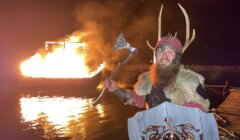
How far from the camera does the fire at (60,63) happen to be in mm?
21000

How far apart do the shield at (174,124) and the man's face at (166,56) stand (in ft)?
2.12

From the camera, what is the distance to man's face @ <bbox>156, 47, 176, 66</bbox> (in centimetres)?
369

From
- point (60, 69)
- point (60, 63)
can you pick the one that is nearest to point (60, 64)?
point (60, 63)

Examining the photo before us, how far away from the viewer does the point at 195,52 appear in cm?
4756

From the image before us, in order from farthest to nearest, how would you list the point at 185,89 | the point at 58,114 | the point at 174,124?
the point at 58,114
the point at 185,89
the point at 174,124

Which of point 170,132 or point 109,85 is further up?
point 109,85

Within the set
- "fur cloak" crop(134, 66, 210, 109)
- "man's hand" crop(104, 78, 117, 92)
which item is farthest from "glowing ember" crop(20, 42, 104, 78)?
"fur cloak" crop(134, 66, 210, 109)

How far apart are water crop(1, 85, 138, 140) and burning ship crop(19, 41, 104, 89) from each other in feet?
4.86

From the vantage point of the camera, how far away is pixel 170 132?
324cm

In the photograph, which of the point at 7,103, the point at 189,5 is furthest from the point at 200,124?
the point at 189,5

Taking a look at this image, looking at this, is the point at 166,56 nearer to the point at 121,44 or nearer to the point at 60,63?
the point at 121,44

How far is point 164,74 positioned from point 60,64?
742 inches

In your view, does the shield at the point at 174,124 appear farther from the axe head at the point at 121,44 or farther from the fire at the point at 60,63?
the fire at the point at 60,63

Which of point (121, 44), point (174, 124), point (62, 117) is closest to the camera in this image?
point (174, 124)
